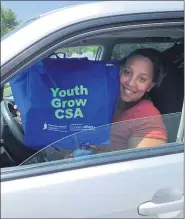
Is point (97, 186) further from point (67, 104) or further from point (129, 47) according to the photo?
point (129, 47)

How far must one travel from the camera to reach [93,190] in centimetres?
162

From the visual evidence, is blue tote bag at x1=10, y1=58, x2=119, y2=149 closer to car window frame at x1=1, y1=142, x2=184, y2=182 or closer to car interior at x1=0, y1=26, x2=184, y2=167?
car interior at x1=0, y1=26, x2=184, y2=167

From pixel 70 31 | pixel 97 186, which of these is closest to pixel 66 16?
pixel 70 31

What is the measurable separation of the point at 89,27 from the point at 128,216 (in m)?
0.78

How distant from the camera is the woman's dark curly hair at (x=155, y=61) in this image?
7.93 ft

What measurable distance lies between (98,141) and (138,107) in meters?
0.44

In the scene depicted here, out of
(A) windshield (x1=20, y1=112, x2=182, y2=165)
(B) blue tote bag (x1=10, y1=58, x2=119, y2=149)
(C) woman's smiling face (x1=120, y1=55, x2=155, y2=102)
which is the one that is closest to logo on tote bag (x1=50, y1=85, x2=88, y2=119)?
(B) blue tote bag (x1=10, y1=58, x2=119, y2=149)

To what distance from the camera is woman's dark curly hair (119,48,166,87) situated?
95.1 inches

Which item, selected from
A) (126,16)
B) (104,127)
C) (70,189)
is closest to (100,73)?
(104,127)

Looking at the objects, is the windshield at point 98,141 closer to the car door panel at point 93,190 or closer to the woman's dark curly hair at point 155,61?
the car door panel at point 93,190

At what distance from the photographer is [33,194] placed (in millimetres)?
1577

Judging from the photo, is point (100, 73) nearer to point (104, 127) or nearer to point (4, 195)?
point (104, 127)

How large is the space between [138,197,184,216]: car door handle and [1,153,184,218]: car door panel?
20 millimetres

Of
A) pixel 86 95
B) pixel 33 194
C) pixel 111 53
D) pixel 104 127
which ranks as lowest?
pixel 33 194
